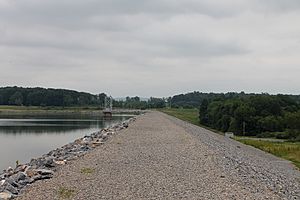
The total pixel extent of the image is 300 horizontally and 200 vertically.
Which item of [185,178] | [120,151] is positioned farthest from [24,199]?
[120,151]

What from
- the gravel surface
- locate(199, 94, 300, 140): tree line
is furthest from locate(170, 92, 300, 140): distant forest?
the gravel surface

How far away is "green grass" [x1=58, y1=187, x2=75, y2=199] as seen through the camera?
10234 mm

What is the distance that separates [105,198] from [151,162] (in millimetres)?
6714

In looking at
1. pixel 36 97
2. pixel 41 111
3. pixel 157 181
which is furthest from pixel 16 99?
pixel 157 181

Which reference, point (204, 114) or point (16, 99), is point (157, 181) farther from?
point (16, 99)

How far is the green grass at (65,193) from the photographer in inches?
403

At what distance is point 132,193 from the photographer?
1066 cm

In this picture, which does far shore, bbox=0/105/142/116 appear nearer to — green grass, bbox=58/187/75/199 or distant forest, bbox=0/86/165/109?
distant forest, bbox=0/86/165/109

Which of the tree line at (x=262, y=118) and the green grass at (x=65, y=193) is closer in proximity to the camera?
the green grass at (x=65, y=193)

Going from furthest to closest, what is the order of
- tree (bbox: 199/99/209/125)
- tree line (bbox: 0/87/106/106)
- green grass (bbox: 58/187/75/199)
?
tree line (bbox: 0/87/106/106)
tree (bbox: 199/99/209/125)
green grass (bbox: 58/187/75/199)

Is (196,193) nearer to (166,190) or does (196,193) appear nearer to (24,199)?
(166,190)

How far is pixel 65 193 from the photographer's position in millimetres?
10609

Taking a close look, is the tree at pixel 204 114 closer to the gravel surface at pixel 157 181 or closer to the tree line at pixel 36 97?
the gravel surface at pixel 157 181

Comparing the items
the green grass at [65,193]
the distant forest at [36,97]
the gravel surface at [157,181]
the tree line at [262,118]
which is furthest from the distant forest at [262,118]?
the distant forest at [36,97]
